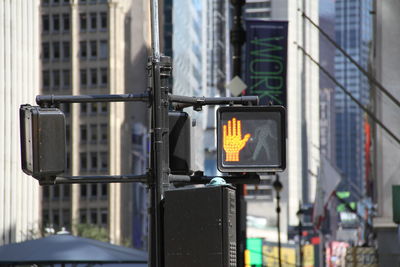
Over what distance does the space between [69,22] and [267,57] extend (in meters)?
128

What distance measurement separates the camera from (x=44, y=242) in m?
20.4

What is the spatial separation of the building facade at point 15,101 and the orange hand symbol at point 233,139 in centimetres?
7071

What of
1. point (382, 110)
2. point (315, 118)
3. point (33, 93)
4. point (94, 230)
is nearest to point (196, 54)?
point (315, 118)

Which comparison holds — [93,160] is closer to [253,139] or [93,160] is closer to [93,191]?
[93,191]

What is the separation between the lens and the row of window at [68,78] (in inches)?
6289

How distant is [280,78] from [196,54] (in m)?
163

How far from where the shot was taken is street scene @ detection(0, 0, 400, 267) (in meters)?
9.81

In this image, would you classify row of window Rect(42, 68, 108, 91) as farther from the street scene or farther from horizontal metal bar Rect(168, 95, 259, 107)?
horizontal metal bar Rect(168, 95, 259, 107)

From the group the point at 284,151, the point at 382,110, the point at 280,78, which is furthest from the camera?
the point at 382,110

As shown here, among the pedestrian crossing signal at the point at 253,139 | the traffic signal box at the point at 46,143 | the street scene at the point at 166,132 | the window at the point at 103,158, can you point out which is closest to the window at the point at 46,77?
the street scene at the point at 166,132

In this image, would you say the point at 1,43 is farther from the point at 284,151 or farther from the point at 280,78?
the point at 284,151

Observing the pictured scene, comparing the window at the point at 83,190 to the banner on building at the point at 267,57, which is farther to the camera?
the window at the point at 83,190

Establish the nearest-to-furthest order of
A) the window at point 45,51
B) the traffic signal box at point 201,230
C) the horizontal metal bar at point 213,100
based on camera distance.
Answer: the traffic signal box at point 201,230 < the horizontal metal bar at point 213,100 < the window at point 45,51

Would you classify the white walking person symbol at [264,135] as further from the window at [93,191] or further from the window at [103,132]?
the window at [103,132]
